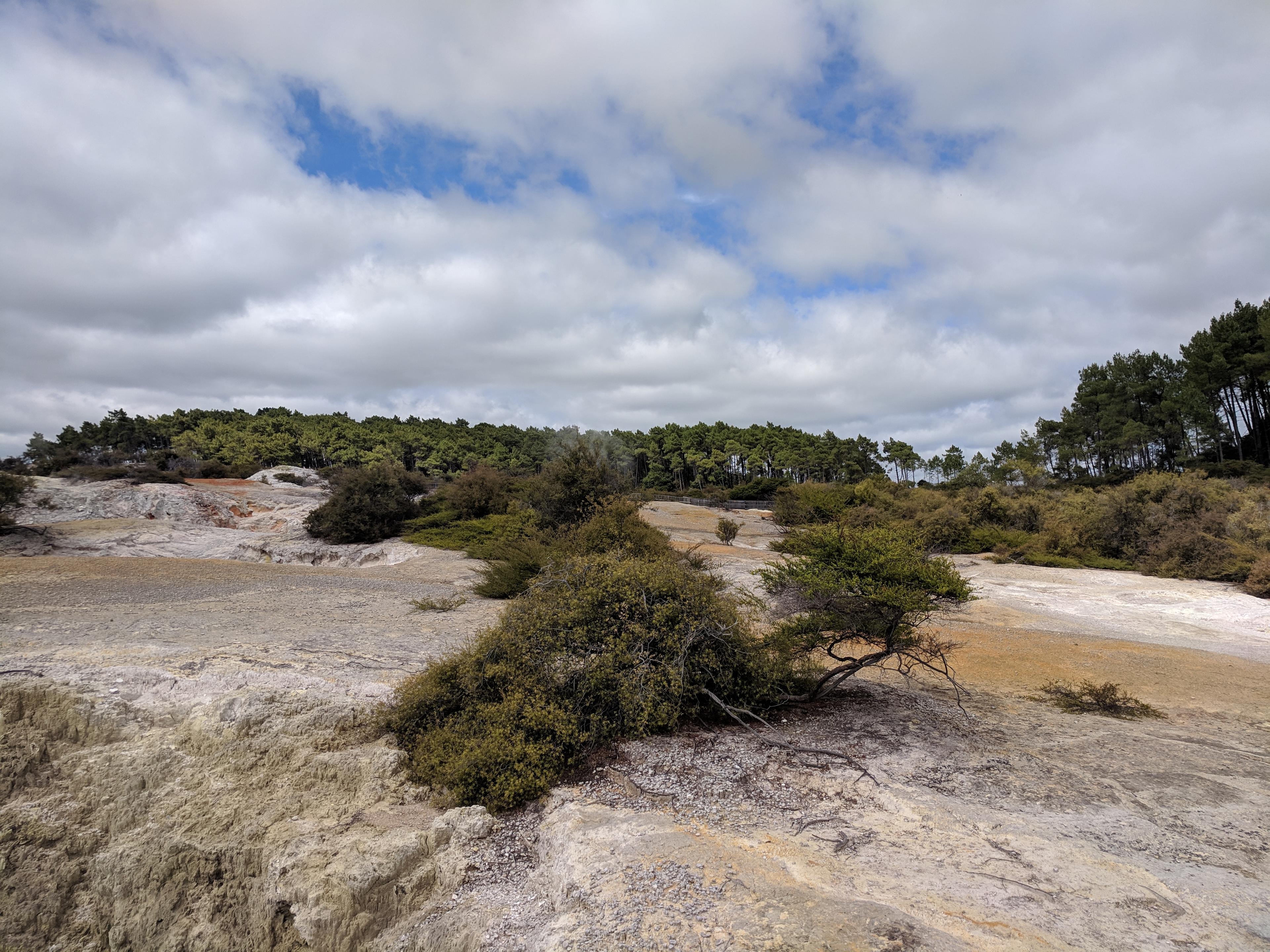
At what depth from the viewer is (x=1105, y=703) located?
800 centimetres

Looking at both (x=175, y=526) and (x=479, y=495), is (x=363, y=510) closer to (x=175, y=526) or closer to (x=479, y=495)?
(x=479, y=495)

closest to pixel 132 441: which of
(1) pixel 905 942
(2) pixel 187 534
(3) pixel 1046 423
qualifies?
(2) pixel 187 534

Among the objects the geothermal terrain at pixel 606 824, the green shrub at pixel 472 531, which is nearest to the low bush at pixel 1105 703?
the geothermal terrain at pixel 606 824

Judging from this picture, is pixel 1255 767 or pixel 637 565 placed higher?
pixel 637 565

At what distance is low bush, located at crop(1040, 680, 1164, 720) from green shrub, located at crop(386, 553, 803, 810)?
394cm

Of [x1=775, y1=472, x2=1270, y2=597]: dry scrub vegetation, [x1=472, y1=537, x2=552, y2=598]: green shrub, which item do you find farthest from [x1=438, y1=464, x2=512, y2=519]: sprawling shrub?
[x1=775, y1=472, x2=1270, y2=597]: dry scrub vegetation

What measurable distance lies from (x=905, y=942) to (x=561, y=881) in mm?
2123

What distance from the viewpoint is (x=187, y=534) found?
75.9 feet

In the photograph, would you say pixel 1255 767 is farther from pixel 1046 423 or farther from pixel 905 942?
pixel 1046 423

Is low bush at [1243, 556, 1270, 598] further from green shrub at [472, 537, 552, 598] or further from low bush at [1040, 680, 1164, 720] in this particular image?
green shrub at [472, 537, 552, 598]

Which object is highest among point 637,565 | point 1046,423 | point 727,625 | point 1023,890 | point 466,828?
point 1046,423

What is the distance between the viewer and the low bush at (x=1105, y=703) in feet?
25.7

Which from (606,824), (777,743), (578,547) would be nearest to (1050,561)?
(578,547)

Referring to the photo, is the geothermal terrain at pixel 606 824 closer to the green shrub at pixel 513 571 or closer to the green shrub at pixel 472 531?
the green shrub at pixel 513 571
